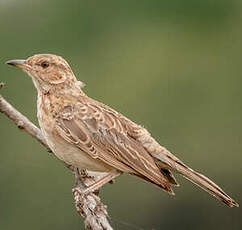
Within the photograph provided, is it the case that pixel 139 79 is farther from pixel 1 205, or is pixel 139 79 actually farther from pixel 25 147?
pixel 1 205

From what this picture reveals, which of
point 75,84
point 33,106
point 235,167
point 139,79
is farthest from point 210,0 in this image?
point 75,84

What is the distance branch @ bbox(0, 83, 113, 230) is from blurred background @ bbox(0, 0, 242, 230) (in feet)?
48.6

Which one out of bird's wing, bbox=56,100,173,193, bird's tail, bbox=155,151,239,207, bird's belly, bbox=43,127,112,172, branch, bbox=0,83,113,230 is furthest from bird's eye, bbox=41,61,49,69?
bird's tail, bbox=155,151,239,207

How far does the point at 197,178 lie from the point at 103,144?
1.08 m

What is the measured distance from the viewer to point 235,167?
129 ft

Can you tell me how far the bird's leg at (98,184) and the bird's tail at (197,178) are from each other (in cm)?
53

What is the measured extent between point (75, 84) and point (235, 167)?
26.1 m

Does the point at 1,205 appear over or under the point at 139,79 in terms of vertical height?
under

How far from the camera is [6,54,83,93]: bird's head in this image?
1348cm

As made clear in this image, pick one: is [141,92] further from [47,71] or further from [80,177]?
[80,177]

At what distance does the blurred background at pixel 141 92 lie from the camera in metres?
33.6

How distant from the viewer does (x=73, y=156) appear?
12781mm

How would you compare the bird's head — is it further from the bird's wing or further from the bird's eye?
the bird's wing

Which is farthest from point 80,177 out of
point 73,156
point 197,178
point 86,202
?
point 197,178
